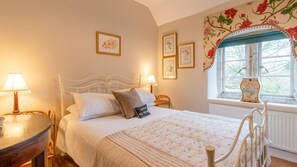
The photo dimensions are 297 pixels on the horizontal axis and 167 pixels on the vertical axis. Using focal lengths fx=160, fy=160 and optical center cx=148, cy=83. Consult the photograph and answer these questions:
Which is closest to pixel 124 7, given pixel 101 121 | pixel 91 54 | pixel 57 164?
pixel 91 54

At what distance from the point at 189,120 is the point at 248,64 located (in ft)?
5.24

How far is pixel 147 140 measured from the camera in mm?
1345

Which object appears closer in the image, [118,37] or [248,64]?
[248,64]

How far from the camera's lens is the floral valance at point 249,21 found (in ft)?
6.66

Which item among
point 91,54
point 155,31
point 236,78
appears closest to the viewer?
point 91,54

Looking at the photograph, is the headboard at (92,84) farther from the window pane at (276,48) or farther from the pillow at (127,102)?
the window pane at (276,48)

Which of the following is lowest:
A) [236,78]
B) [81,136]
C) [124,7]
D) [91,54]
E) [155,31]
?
[81,136]

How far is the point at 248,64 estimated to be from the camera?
268cm

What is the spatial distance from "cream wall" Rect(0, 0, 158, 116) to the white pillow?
0.53 m

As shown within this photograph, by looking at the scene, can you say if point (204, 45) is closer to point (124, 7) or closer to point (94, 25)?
point (124, 7)

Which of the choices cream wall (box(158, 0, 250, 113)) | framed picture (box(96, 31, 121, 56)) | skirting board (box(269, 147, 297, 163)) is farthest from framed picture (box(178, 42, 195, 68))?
skirting board (box(269, 147, 297, 163))

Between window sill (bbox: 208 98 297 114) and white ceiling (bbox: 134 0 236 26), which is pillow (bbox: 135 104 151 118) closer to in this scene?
window sill (bbox: 208 98 297 114)

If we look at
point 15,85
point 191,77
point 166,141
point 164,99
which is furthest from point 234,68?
point 15,85

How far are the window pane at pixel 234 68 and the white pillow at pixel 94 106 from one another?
209 cm
